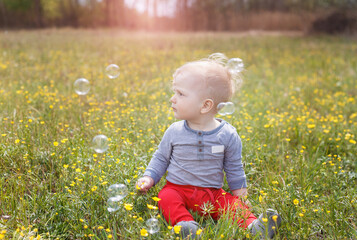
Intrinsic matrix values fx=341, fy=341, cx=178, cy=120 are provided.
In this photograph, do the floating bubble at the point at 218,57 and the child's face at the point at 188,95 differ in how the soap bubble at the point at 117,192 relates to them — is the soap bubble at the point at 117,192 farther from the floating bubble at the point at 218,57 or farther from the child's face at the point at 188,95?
the floating bubble at the point at 218,57

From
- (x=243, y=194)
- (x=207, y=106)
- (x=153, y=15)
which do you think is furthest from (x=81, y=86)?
(x=153, y=15)

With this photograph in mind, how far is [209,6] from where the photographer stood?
38625mm

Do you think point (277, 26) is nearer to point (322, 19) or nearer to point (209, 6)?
point (322, 19)

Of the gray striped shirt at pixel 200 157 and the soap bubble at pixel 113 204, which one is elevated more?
the gray striped shirt at pixel 200 157

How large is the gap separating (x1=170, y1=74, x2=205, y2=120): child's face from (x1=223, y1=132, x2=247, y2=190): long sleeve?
1.43 feet

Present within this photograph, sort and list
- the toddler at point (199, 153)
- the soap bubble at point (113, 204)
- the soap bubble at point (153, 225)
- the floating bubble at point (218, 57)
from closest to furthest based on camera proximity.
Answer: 1. the soap bubble at point (153, 225)
2. the soap bubble at point (113, 204)
3. the toddler at point (199, 153)
4. the floating bubble at point (218, 57)

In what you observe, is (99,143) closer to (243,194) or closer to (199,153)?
(199,153)

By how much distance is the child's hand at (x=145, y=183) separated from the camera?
8.88ft

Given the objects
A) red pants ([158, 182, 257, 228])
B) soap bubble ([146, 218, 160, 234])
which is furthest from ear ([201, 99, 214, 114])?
soap bubble ([146, 218, 160, 234])

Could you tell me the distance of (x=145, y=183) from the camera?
2.74m

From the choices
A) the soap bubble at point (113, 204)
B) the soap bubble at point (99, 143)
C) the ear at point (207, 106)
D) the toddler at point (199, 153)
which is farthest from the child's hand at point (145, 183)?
the ear at point (207, 106)

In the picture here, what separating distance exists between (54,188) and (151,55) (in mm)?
7660

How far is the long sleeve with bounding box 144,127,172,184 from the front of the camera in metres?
2.87

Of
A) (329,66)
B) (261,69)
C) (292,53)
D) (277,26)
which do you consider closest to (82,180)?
(261,69)
